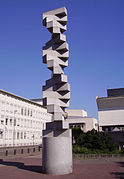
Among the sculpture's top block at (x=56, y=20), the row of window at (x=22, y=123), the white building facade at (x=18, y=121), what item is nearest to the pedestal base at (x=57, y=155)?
the sculpture's top block at (x=56, y=20)

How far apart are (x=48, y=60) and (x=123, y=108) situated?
27799 mm

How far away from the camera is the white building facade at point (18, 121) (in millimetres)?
53969

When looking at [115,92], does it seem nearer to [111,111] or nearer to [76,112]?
[111,111]

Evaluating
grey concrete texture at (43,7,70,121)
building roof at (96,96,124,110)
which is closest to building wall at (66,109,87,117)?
building roof at (96,96,124,110)

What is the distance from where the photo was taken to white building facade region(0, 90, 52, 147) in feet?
177

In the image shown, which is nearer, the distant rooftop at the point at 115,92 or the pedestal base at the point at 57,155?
the pedestal base at the point at 57,155

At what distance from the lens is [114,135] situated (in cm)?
2706

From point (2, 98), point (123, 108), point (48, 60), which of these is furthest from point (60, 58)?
point (2, 98)

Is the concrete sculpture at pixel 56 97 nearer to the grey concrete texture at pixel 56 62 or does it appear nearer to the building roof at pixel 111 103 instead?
the grey concrete texture at pixel 56 62

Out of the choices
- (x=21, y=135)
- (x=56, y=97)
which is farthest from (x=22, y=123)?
(x=56, y=97)

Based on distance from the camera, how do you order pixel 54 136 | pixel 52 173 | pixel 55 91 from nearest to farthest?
pixel 52 173 < pixel 54 136 < pixel 55 91

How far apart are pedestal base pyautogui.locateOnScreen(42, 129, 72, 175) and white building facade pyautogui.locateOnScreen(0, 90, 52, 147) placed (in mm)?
42280

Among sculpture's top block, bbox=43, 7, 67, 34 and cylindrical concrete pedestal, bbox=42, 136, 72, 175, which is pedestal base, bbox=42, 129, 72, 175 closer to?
cylindrical concrete pedestal, bbox=42, 136, 72, 175

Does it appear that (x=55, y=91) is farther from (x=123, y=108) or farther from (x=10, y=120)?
(x=10, y=120)
